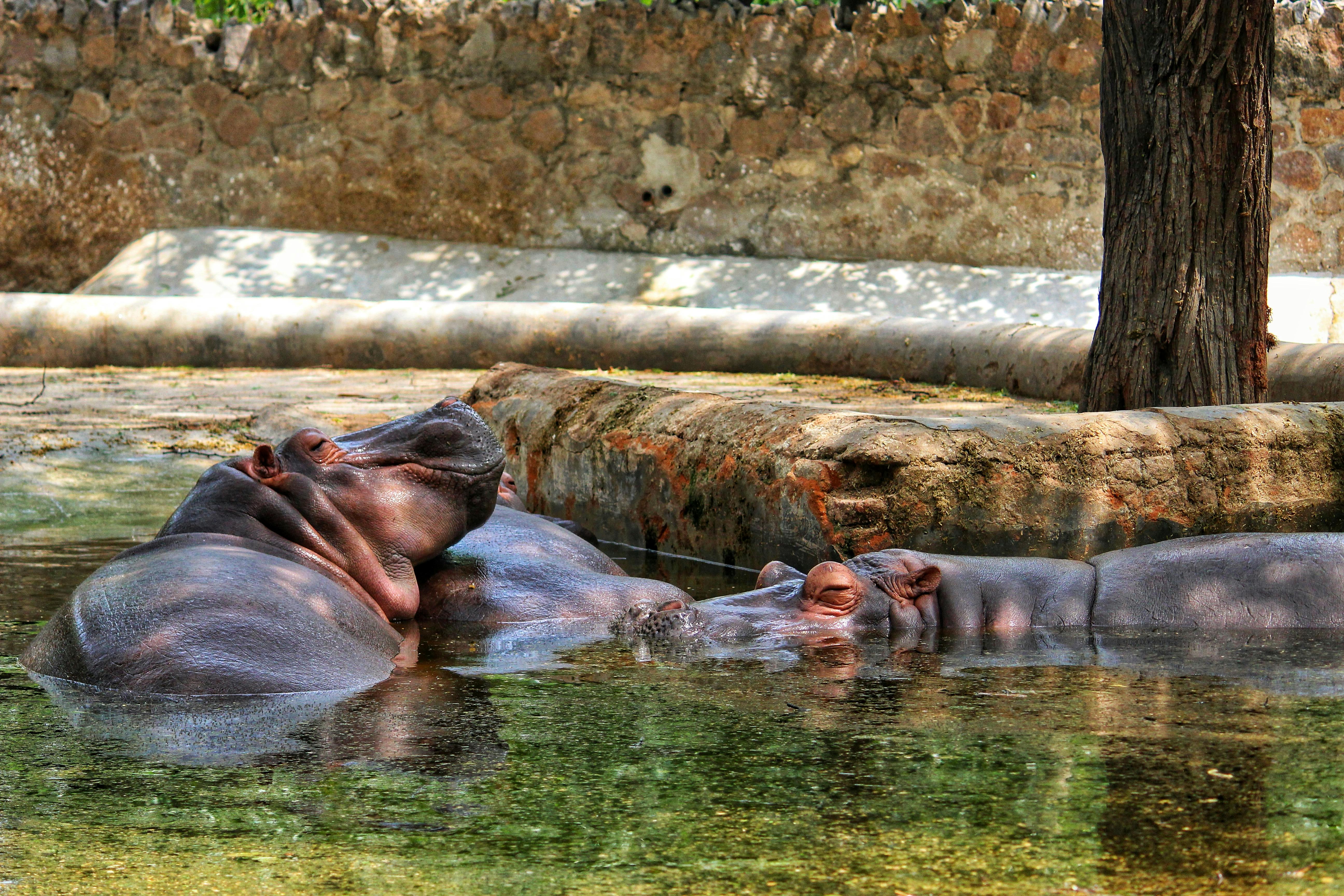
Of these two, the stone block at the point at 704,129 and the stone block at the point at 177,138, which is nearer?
the stone block at the point at 704,129

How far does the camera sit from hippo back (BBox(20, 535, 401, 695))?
120 inches

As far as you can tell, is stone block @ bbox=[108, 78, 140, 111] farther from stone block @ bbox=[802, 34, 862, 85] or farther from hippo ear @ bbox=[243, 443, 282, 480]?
hippo ear @ bbox=[243, 443, 282, 480]

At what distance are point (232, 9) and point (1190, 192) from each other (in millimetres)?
13058

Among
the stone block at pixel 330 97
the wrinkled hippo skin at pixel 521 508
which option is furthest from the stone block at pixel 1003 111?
A: the wrinkled hippo skin at pixel 521 508

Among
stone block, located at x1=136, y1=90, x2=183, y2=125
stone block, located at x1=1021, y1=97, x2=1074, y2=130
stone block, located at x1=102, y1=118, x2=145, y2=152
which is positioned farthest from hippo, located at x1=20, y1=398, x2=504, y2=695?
stone block, located at x1=102, y1=118, x2=145, y2=152

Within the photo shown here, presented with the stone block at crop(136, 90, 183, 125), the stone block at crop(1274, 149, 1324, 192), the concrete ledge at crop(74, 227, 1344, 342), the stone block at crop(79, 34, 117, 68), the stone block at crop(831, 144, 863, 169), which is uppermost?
the stone block at crop(79, 34, 117, 68)

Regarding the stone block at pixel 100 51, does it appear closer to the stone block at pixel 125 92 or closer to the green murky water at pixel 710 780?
the stone block at pixel 125 92

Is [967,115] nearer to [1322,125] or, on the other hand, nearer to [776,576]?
[1322,125]

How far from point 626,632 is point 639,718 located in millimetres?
1082

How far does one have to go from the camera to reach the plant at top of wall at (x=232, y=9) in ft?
46.1

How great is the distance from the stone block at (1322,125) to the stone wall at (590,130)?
0.01 metres

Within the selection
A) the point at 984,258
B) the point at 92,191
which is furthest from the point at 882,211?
the point at 92,191

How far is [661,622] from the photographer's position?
12.5 ft

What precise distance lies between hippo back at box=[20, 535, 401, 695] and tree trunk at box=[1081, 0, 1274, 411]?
2.99m
